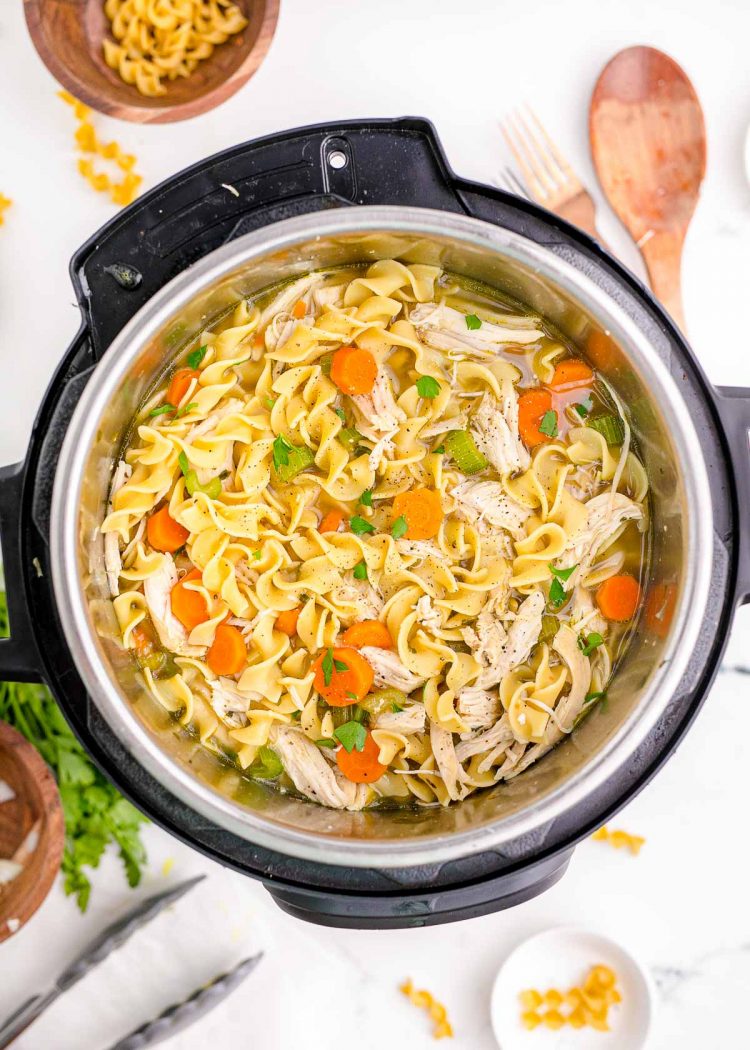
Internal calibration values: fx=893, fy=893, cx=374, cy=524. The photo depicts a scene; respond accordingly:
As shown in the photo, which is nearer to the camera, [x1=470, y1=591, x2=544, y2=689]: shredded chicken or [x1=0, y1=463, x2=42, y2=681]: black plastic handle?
[x1=0, y1=463, x2=42, y2=681]: black plastic handle

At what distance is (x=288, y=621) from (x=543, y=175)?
1.76 metres

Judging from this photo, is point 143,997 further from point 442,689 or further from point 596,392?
point 596,392

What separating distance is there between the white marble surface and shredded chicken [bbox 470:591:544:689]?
2.83 feet

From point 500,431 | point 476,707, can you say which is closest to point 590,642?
point 476,707

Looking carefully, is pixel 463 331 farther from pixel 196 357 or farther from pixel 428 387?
pixel 196 357

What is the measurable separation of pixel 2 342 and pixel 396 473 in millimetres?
1491

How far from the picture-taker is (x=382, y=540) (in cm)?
286

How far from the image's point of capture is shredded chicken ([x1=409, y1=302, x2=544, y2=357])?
281 centimetres

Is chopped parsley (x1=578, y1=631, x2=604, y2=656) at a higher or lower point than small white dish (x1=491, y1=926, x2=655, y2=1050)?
higher

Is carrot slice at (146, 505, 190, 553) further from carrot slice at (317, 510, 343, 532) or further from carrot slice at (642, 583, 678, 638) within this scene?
carrot slice at (642, 583, 678, 638)

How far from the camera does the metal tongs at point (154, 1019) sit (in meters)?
3.20

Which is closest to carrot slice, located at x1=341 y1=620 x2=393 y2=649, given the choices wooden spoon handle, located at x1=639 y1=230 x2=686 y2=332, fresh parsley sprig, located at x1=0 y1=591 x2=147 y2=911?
fresh parsley sprig, located at x1=0 y1=591 x2=147 y2=911

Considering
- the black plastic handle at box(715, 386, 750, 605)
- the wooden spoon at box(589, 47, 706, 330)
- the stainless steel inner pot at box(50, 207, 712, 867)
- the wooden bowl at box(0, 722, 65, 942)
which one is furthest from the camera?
the wooden spoon at box(589, 47, 706, 330)

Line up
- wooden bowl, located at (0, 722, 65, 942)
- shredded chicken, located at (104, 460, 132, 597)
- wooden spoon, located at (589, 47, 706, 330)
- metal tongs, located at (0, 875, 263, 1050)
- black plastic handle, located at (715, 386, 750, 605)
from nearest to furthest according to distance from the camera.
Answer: black plastic handle, located at (715, 386, 750, 605) < shredded chicken, located at (104, 460, 132, 597) < wooden bowl, located at (0, 722, 65, 942) < wooden spoon, located at (589, 47, 706, 330) < metal tongs, located at (0, 875, 263, 1050)
